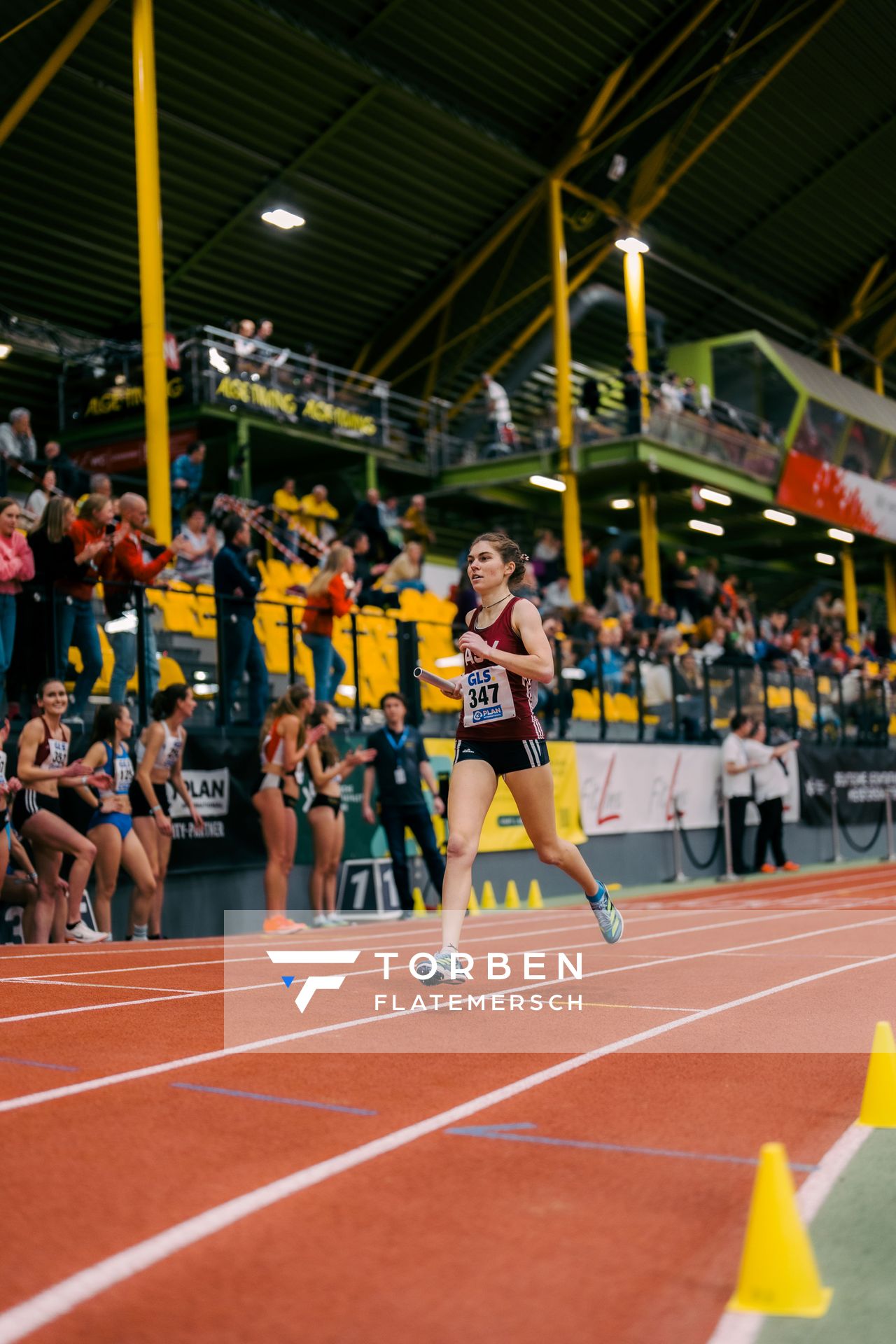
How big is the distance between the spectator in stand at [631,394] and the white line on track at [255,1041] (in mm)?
18400

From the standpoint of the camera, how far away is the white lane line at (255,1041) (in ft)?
14.1

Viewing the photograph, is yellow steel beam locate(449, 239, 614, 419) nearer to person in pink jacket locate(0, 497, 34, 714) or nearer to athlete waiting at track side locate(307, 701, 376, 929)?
athlete waiting at track side locate(307, 701, 376, 929)

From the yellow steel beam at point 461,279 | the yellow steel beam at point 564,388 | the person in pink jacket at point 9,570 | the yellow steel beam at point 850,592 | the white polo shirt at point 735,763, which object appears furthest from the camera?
the yellow steel beam at point 850,592

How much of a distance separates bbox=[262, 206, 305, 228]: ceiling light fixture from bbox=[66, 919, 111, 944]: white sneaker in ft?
56.3

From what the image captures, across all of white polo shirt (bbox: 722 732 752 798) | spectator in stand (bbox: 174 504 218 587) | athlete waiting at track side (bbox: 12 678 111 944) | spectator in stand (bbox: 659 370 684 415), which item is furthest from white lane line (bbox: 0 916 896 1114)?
spectator in stand (bbox: 659 370 684 415)

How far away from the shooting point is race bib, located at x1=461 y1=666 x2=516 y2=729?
644 cm

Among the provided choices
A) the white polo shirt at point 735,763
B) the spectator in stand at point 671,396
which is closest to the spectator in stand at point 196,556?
the white polo shirt at point 735,763

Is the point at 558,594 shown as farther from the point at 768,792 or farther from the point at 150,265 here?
the point at 150,265

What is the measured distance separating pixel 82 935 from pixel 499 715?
188 inches

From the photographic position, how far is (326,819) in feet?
39.7

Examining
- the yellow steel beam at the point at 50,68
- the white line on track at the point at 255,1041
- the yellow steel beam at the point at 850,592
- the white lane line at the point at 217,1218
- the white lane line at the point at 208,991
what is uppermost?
the yellow steel beam at the point at 50,68

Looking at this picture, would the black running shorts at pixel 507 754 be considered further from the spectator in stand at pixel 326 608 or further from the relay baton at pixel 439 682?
the spectator in stand at pixel 326 608

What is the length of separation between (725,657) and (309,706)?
10.2 m

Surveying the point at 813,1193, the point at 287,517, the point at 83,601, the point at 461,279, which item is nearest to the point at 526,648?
the point at 813,1193
